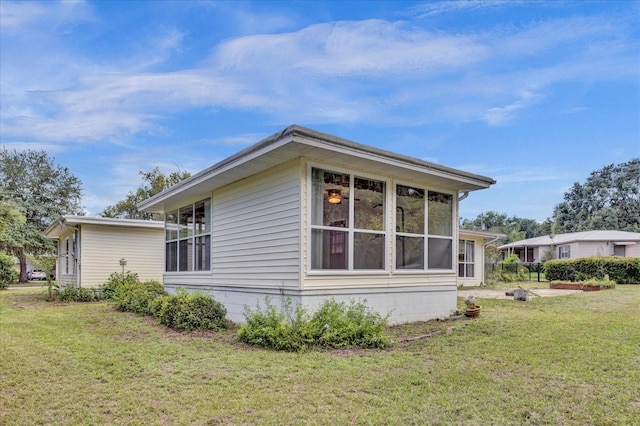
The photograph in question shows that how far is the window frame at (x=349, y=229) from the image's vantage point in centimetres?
668

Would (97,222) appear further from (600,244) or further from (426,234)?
(600,244)

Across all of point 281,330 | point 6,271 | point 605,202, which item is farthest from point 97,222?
point 605,202

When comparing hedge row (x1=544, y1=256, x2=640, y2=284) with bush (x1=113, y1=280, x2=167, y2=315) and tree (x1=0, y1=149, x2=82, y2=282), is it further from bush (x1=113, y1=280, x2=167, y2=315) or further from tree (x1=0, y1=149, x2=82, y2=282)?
tree (x1=0, y1=149, x2=82, y2=282)

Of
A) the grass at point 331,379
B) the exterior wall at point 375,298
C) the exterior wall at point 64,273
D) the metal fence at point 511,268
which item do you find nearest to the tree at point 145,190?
the exterior wall at point 64,273

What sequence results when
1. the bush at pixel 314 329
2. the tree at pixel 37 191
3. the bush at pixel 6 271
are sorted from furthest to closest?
Result: 1. the tree at pixel 37 191
2. the bush at pixel 6 271
3. the bush at pixel 314 329

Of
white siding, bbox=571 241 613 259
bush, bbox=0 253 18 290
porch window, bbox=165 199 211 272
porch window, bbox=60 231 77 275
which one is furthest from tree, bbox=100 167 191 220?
white siding, bbox=571 241 613 259

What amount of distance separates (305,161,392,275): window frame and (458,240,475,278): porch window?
38.5ft

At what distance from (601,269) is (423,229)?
51.4 feet

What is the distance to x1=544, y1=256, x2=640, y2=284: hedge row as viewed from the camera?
18859 millimetres

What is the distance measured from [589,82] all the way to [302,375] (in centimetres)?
1438

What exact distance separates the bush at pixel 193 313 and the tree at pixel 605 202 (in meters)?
40.5

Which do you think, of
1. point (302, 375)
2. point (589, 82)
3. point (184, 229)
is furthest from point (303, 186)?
point (589, 82)

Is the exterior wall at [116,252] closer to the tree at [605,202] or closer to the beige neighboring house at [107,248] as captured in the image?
the beige neighboring house at [107,248]

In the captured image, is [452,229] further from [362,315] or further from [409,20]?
[409,20]
